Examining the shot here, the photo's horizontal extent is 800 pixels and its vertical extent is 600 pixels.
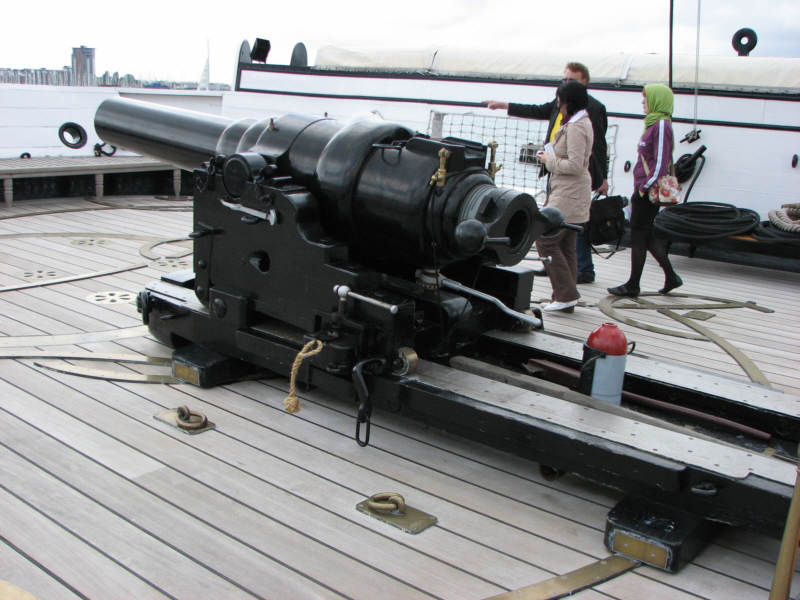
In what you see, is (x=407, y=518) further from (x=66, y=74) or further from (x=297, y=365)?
(x=66, y=74)

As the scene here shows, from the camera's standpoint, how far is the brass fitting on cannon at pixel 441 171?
2.34 metres

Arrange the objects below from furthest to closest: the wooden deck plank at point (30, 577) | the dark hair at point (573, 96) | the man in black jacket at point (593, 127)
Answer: the man in black jacket at point (593, 127), the dark hair at point (573, 96), the wooden deck plank at point (30, 577)

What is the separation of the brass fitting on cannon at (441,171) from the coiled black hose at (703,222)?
12.0 ft

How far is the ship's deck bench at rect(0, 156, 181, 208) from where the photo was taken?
645cm

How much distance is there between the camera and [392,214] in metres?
2.52

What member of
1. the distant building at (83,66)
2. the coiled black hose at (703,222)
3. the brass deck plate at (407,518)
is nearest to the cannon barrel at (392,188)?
the brass deck plate at (407,518)

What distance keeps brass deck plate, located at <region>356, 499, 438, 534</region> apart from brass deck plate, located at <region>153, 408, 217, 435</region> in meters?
0.65

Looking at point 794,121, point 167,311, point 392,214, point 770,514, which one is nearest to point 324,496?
point 392,214

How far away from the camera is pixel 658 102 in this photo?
448 cm

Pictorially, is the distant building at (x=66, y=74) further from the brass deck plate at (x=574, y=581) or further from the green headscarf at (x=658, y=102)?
the brass deck plate at (x=574, y=581)

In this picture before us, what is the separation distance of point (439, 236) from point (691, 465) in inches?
38.2

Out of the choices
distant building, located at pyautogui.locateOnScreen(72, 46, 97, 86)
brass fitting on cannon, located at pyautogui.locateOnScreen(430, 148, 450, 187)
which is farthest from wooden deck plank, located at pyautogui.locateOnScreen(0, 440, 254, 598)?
distant building, located at pyautogui.locateOnScreen(72, 46, 97, 86)

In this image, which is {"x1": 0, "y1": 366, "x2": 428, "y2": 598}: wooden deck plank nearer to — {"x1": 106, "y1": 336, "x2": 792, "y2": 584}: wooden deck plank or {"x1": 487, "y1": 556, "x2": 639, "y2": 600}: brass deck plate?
{"x1": 487, "y1": 556, "x2": 639, "y2": 600}: brass deck plate

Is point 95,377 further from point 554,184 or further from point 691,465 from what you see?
point 554,184
